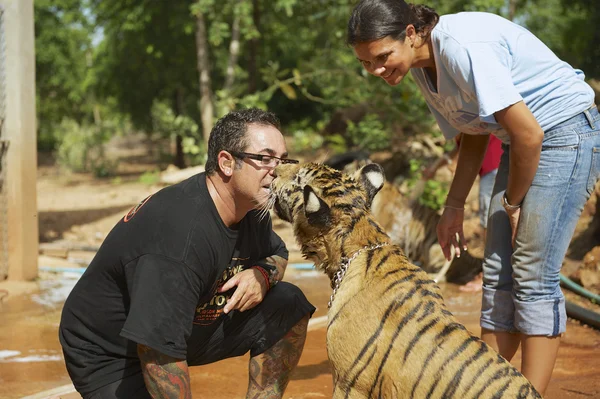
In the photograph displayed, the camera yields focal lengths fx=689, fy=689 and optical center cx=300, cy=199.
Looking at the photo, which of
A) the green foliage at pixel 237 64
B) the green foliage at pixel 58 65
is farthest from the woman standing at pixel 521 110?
the green foliage at pixel 58 65

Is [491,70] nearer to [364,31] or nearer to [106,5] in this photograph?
[364,31]

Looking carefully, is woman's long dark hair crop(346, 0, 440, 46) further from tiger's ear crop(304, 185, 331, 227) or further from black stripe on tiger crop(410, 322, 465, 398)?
black stripe on tiger crop(410, 322, 465, 398)

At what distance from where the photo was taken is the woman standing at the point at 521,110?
326 centimetres

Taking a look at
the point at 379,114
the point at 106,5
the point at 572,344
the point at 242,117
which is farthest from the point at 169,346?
the point at 106,5

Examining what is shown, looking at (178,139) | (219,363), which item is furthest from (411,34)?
(178,139)

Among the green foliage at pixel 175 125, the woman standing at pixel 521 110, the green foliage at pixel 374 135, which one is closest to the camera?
the woman standing at pixel 521 110

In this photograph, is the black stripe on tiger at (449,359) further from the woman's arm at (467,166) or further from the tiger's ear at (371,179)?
the woman's arm at (467,166)

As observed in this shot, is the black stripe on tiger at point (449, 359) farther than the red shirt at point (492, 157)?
No

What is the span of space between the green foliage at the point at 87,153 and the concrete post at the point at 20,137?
15.5 meters

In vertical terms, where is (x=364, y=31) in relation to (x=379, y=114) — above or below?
above

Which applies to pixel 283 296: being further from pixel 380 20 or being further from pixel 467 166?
pixel 380 20

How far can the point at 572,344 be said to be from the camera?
5781mm

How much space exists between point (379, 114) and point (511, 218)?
8826 mm

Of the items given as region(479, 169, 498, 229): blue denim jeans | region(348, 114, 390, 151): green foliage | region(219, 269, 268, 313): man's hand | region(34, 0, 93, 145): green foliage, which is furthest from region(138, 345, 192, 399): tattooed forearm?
region(34, 0, 93, 145): green foliage
